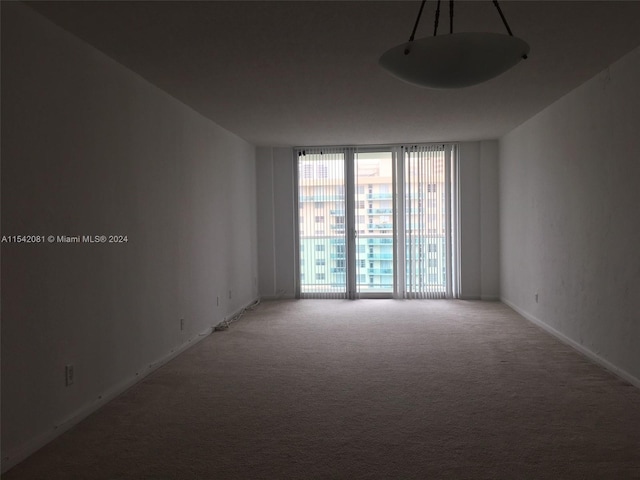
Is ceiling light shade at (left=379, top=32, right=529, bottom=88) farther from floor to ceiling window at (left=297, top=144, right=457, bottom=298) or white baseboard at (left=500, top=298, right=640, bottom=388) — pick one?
floor to ceiling window at (left=297, top=144, right=457, bottom=298)

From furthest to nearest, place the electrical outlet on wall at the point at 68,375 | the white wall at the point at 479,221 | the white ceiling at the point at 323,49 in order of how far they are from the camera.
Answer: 1. the white wall at the point at 479,221
2. the electrical outlet on wall at the point at 68,375
3. the white ceiling at the point at 323,49

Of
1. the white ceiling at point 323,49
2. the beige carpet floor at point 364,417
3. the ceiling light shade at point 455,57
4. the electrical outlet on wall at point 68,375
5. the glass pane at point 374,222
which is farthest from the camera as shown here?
the glass pane at point 374,222

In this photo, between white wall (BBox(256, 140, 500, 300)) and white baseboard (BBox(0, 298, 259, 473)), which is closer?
white baseboard (BBox(0, 298, 259, 473))

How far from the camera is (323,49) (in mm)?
3523

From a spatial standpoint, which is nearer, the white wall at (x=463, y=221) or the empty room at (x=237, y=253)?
the empty room at (x=237, y=253)

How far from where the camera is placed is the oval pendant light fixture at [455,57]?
80.5 inches

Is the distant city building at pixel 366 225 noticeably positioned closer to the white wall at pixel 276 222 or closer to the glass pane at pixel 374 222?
the glass pane at pixel 374 222

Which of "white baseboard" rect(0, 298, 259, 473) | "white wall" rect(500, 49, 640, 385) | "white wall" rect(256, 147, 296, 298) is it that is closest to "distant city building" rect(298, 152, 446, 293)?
"white wall" rect(256, 147, 296, 298)

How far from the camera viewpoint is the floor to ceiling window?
798 cm

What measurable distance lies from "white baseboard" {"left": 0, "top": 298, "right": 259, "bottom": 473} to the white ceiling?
2377 millimetres

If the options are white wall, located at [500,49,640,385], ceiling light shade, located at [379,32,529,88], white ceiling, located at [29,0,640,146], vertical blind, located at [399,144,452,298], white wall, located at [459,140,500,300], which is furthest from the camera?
vertical blind, located at [399,144,452,298]

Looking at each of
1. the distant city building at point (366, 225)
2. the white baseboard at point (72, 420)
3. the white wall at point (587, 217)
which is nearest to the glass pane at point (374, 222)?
the distant city building at point (366, 225)

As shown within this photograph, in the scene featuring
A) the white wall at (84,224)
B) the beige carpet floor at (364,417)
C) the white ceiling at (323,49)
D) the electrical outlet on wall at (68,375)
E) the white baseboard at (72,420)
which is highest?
the white ceiling at (323,49)

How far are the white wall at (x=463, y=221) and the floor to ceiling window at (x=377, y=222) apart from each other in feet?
0.58
